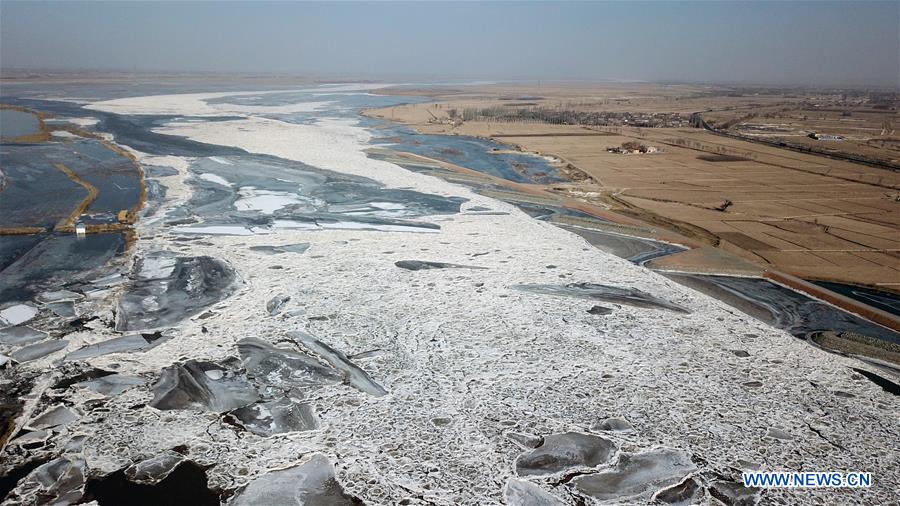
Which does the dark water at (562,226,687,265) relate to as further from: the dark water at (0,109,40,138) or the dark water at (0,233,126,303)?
the dark water at (0,109,40,138)

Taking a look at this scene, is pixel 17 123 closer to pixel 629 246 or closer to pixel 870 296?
pixel 629 246

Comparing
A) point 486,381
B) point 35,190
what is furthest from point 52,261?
point 486,381

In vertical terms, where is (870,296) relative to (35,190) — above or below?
below

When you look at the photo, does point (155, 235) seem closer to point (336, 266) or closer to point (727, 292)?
point (336, 266)

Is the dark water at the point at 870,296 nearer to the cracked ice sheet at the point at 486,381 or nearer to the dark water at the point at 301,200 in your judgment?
the cracked ice sheet at the point at 486,381

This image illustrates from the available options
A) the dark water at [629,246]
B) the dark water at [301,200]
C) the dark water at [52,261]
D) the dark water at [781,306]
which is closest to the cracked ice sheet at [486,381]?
the dark water at [781,306]

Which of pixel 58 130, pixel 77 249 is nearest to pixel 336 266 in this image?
pixel 77 249

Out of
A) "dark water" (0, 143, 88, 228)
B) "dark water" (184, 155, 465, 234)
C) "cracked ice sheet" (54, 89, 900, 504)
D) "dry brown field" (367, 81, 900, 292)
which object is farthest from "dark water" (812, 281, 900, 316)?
"dark water" (0, 143, 88, 228)
